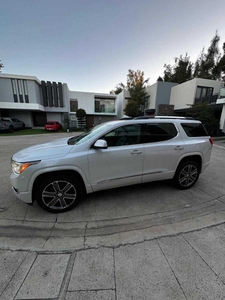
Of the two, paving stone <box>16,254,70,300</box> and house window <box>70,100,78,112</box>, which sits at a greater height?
house window <box>70,100,78,112</box>

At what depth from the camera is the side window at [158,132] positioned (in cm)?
296

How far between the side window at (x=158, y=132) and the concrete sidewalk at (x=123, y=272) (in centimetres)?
184

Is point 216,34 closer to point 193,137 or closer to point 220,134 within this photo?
point 220,134

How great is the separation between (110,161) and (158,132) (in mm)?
1307

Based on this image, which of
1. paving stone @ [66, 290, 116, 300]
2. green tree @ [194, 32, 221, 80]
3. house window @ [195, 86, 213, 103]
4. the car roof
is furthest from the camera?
green tree @ [194, 32, 221, 80]

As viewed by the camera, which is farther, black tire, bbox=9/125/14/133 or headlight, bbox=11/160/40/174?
black tire, bbox=9/125/14/133

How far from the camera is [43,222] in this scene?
2391 mm

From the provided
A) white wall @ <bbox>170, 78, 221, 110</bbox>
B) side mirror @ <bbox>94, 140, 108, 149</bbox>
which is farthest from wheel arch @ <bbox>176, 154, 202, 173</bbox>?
white wall @ <bbox>170, 78, 221, 110</bbox>

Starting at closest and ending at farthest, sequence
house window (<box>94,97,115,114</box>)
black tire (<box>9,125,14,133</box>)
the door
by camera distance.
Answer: the door → black tire (<box>9,125,14,133</box>) → house window (<box>94,97,115,114</box>)

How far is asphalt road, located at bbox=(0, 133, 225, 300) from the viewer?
4.54ft

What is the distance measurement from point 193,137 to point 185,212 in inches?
70.2

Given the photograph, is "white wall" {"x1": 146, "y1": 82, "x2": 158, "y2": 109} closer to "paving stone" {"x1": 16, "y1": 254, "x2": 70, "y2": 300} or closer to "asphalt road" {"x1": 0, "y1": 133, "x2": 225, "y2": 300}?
"asphalt road" {"x1": 0, "y1": 133, "x2": 225, "y2": 300}

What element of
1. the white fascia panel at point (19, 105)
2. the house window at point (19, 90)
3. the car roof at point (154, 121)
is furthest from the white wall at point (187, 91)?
the house window at point (19, 90)

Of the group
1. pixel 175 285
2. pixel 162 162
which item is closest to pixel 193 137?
pixel 162 162
